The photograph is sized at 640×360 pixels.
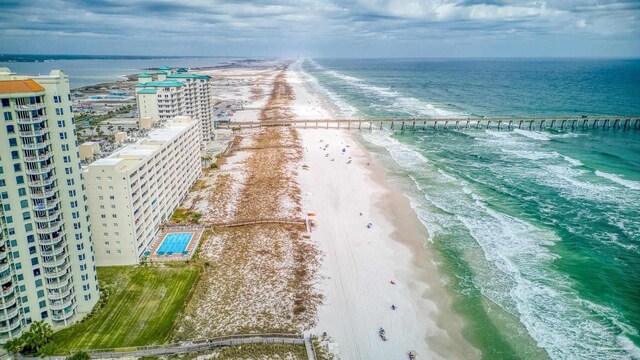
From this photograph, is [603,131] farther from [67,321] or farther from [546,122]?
[67,321]

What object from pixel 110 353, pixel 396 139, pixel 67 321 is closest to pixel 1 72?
pixel 67 321

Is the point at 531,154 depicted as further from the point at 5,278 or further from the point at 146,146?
the point at 5,278

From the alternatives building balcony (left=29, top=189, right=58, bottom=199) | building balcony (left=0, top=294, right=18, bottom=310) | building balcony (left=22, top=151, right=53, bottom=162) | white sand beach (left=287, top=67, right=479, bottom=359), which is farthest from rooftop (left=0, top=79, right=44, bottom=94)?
white sand beach (left=287, top=67, right=479, bottom=359)

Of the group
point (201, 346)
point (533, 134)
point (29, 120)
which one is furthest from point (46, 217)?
point (533, 134)

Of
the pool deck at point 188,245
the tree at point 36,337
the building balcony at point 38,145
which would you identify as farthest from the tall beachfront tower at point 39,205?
the pool deck at point 188,245

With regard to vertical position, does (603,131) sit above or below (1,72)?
below

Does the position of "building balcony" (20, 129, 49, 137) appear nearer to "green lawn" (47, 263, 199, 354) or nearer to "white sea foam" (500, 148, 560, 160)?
"green lawn" (47, 263, 199, 354)
